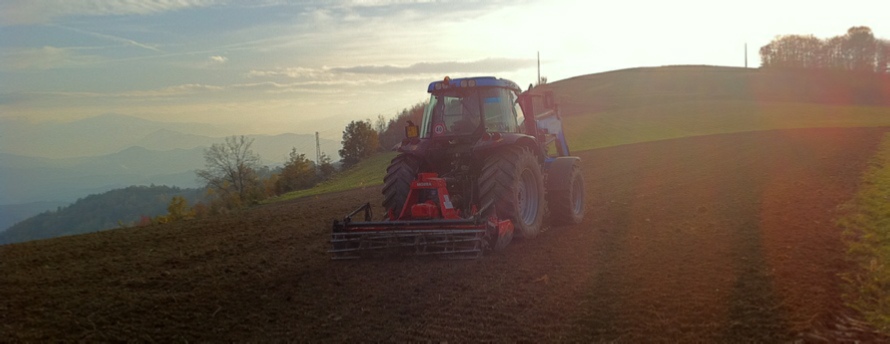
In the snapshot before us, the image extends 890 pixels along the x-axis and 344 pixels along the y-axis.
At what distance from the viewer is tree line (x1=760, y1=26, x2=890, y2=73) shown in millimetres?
76188

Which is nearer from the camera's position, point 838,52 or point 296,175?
point 296,175

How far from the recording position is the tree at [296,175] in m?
46.1

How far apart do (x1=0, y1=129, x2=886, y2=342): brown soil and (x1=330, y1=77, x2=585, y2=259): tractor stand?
329 millimetres

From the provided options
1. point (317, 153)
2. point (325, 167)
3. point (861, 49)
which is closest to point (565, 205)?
point (325, 167)

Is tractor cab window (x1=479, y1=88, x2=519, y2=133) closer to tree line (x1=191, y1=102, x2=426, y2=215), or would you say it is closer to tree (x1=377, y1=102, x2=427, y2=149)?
tree line (x1=191, y1=102, x2=426, y2=215)

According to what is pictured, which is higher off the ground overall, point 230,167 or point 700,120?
point 700,120

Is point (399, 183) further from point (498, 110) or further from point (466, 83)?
point (498, 110)

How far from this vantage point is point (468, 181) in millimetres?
9359

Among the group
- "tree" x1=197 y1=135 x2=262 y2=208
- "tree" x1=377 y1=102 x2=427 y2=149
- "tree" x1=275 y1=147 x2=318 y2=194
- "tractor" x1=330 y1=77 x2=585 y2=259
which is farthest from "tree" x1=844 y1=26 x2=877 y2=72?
"tractor" x1=330 y1=77 x2=585 y2=259

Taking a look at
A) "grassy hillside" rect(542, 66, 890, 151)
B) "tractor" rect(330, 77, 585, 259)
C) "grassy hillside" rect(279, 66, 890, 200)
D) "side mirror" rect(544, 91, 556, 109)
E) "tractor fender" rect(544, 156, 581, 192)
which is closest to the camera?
"tractor" rect(330, 77, 585, 259)

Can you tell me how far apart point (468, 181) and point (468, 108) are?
3.93ft

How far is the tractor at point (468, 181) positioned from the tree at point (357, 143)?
4949 centimetres

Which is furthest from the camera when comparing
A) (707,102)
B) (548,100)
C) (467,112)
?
(707,102)

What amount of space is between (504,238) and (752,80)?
65.0 m
